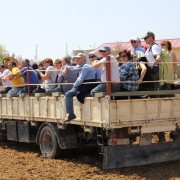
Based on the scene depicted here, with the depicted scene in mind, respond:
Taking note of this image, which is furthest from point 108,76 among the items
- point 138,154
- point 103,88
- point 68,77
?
point 68,77

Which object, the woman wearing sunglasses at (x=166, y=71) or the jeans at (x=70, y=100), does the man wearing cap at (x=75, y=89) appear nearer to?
the jeans at (x=70, y=100)

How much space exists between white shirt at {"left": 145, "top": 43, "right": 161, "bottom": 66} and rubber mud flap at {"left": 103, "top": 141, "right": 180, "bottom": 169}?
5.43 ft

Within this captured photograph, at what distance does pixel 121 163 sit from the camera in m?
8.23

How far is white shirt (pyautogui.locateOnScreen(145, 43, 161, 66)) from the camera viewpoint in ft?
28.3

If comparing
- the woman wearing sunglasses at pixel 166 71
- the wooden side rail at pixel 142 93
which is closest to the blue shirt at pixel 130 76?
the wooden side rail at pixel 142 93

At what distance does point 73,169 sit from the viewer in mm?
8797

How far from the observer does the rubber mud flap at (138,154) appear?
813 centimetres

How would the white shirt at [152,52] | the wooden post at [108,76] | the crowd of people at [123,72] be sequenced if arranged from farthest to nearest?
the white shirt at [152,52], the crowd of people at [123,72], the wooden post at [108,76]

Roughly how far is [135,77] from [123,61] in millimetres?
534

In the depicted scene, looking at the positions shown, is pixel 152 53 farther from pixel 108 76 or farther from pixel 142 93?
pixel 108 76

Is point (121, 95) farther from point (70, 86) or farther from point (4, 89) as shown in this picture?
point (4, 89)

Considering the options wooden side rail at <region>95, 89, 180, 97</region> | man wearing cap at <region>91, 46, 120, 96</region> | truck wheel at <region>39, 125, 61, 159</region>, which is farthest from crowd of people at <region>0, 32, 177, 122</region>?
truck wheel at <region>39, 125, 61, 159</region>

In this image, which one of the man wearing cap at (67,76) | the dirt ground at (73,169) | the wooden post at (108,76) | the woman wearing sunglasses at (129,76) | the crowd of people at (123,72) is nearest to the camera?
the wooden post at (108,76)

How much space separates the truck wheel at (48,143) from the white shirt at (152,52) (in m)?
2.66
